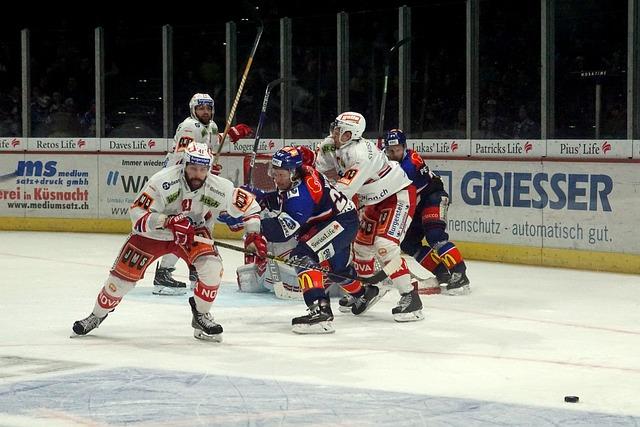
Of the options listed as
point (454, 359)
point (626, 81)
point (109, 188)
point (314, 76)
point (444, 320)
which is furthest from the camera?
point (109, 188)

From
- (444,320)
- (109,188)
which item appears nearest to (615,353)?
(444,320)

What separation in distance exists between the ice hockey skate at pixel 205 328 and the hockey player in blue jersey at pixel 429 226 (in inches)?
107

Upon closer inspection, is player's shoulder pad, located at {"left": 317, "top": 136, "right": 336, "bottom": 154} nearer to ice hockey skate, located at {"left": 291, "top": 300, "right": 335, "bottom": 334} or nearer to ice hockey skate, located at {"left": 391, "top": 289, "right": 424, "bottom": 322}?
ice hockey skate, located at {"left": 391, "top": 289, "right": 424, "bottom": 322}

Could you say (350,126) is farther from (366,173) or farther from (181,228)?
(181,228)

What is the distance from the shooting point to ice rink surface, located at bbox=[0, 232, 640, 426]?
5152 mm

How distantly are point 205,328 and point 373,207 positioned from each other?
1.81 metres

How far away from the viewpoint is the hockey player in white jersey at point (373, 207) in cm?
794

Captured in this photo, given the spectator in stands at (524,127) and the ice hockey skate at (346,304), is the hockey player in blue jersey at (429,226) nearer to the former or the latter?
the ice hockey skate at (346,304)

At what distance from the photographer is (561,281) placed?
32.7ft

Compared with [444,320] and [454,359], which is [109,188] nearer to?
[444,320]

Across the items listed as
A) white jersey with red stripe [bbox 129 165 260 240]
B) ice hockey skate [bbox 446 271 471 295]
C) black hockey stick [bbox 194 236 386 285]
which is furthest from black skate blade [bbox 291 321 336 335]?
ice hockey skate [bbox 446 271 471 295]

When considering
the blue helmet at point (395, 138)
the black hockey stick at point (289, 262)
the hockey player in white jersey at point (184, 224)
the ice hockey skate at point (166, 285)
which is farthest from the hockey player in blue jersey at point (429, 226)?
the hockey player in white jersey at point (184, 224)

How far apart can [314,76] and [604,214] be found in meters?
3.84

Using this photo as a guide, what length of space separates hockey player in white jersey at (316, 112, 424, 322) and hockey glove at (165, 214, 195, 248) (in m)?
1.52
